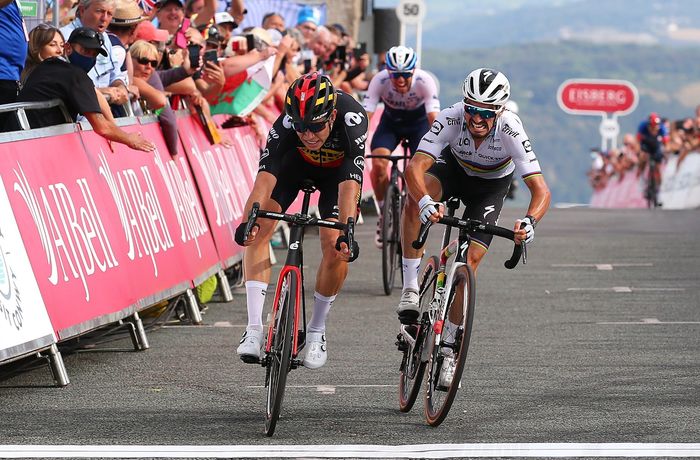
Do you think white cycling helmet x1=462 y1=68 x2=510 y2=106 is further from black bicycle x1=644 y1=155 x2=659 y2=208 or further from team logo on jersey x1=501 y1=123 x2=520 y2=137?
black bicycle x1=644 y1=155 x2=659 y2=208

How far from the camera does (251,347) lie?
321 inches

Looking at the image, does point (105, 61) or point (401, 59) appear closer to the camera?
point (105, 61)

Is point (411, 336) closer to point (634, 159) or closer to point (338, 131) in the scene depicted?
point (338, 131)

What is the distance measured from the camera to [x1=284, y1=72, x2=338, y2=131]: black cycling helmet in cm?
809

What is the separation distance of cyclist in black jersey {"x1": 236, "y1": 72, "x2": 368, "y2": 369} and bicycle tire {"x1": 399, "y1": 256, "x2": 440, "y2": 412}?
52cm

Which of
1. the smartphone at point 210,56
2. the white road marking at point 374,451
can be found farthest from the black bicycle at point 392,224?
the white road marking at point 374,451

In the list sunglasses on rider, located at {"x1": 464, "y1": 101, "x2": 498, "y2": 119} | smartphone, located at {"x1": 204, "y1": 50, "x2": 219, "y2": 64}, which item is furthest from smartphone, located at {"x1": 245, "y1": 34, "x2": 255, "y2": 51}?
sunglasses on rider, located at {"x1": 464, "y1": 101, "x2": 498, "y2": 119}

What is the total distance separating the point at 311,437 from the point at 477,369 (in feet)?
8.51

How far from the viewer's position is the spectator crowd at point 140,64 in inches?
403

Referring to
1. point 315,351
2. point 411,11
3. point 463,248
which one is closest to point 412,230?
point 463,248

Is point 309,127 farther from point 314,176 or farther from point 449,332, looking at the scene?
point 449,332

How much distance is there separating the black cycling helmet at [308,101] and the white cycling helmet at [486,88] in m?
0.90

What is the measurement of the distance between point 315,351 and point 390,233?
6.21 m

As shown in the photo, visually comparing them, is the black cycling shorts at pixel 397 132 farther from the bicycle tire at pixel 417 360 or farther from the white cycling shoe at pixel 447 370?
the white cycling shoe at pixel 447 370
